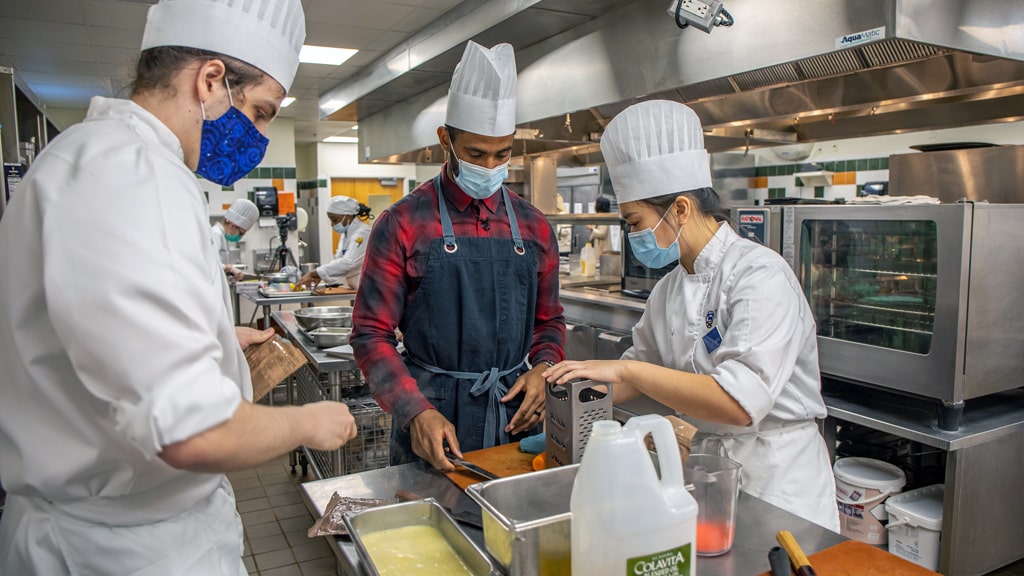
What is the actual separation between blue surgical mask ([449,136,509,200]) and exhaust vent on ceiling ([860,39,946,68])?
4.81 feet

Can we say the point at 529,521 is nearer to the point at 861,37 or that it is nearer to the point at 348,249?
the point at 861,37

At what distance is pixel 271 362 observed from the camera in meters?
1.28

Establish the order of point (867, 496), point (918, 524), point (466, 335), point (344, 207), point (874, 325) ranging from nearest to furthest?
point (466, 335), point (918, 524), point (867, 496), point (874, 325), point (344, 207)

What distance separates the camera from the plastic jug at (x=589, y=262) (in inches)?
210

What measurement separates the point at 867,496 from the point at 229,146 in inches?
102

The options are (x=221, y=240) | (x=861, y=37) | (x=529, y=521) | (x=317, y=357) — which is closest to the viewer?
(x=529, y=521)

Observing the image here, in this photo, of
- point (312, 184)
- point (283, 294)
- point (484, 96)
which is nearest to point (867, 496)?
point (484, 96)

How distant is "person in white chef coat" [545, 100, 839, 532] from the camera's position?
145 centimetres

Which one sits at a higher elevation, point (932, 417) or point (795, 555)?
point (795, 555)

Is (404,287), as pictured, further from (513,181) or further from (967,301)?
(513,181)

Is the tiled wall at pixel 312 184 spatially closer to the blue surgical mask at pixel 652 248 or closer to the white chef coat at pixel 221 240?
the white chef coat at pixel 221 240

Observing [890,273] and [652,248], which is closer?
[652,248]

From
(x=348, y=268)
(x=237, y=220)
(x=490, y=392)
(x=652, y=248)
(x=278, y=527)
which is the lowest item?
(x=278, y=527)

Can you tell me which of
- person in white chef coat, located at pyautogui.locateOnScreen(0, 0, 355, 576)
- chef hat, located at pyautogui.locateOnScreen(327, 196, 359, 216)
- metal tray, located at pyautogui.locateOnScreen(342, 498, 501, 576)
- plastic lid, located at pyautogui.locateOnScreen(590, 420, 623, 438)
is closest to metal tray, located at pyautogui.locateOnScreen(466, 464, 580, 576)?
metal tray, located at pyautogui.locateOnScreen(342, 498, 501, 576)
